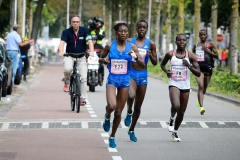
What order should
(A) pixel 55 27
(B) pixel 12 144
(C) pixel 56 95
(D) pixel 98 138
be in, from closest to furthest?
(B) pixel 12 144 → (D) pixel 98 138 → (C) pixel 56 95 → (A) pixel 55 27

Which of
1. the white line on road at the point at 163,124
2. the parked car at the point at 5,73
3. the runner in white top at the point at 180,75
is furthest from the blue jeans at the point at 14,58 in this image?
the runner in white top at the point at 180,75

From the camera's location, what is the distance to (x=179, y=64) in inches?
537

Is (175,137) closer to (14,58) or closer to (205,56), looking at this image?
(205,56)

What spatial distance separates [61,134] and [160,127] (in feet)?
7.01

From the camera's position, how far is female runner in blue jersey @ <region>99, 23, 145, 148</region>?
1223 centimetres

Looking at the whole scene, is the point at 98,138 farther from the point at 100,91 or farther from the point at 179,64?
the point at 100,91

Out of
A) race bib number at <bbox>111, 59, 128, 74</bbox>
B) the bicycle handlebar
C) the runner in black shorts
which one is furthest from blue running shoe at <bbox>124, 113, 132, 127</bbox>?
the runner in black shorts

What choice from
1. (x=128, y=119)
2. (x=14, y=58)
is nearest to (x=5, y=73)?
(x=14, y=58)

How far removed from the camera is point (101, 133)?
46.7ft

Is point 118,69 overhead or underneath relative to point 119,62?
underneath

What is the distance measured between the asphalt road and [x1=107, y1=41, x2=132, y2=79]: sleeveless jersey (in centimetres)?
108

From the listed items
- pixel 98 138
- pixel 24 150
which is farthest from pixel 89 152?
pixel 98 138

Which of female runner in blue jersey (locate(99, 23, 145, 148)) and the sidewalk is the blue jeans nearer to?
the sidewalk

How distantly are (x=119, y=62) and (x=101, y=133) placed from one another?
7.46 ft
